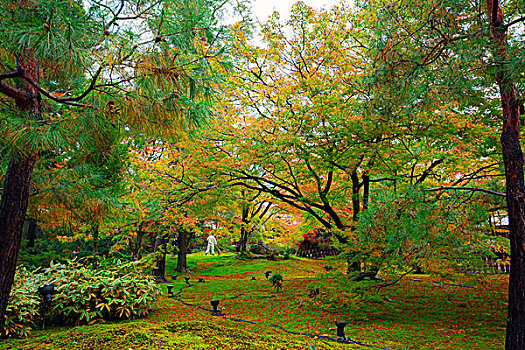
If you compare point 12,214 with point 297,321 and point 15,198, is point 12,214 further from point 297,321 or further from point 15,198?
point 297,321

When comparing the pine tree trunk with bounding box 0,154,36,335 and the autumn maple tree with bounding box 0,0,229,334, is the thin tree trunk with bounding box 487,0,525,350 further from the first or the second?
the pine tree trunk with bounding box 0,154,36,335

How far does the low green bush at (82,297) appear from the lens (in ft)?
14.2

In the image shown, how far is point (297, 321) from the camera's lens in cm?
520

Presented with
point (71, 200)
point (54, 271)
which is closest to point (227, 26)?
point (71, 200)

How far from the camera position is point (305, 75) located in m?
7.10

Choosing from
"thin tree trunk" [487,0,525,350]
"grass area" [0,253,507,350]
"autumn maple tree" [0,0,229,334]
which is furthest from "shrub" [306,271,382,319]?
"autumn maple tree" [0,0,229,334]

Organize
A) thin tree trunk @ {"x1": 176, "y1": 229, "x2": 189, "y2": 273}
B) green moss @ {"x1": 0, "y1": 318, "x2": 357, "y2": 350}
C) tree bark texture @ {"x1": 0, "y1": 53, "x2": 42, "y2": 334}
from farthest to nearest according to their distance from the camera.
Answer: thin tree trunk @ {"x1": 176, "y1": 229, "x2": 189, "y2": 273}
tree bark texture @ {"x1": 0, "y1": 53, "x2": 42, "y2": 334}
green moss @ {"x1": 0, "y1": 318, "x2": 357, "y2": 350}

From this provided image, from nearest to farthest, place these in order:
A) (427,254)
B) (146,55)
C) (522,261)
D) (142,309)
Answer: (146,55) → (522,261) → (427,254) → (142,309)

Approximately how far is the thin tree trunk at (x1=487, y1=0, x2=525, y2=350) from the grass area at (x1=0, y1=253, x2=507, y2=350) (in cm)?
78

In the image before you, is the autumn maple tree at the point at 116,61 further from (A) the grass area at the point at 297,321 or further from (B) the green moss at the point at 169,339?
(A) the grass area at the point at 297,321

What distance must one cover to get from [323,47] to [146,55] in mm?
4942

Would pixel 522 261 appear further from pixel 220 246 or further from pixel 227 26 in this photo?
pixel 220 246

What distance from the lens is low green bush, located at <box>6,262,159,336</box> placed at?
14.2 ft

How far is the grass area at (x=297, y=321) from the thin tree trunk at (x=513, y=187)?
2.56 feet
